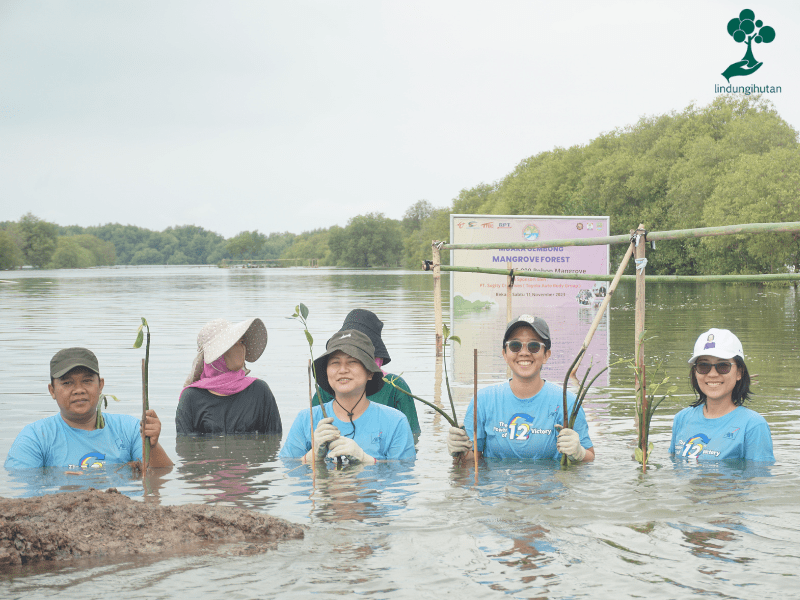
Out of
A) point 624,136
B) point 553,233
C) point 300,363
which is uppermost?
point 624,136

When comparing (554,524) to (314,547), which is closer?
(314,547)

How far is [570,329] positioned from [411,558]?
17.2 m

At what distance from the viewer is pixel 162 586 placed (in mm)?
3975

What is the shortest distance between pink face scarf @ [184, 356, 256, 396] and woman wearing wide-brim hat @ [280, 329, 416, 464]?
1.18 metres

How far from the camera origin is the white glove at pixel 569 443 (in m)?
5.32

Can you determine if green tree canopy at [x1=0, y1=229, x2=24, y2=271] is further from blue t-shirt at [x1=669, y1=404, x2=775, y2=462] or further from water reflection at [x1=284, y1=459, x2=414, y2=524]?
blue t-shirt at [x1=669, y1=404, x2=775, y2=462]

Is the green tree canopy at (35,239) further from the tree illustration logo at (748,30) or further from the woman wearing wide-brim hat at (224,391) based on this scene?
the woman wearing wide-brim hat at (224,391)

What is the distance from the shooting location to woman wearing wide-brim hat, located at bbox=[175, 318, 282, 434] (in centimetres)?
670

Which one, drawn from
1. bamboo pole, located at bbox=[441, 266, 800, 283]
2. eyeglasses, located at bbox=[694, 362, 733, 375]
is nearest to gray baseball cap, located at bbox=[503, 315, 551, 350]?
eyeglasses, located at bbox=[694, 362, 733, 375]

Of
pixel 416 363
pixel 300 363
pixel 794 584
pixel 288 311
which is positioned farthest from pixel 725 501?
pixel 288 311

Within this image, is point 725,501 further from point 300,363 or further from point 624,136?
point 624,136

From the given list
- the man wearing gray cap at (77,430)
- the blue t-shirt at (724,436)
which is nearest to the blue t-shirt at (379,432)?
the man wearing gray cap at (77,430)

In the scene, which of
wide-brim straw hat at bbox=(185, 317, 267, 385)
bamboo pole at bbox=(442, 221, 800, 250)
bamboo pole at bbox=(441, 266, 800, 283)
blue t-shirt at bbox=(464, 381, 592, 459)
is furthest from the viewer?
bamboo pole at bbox=(441, 266, 800, 283)

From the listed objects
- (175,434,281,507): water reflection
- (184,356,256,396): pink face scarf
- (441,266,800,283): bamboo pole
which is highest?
(441,266,800,283): bamboo pole
